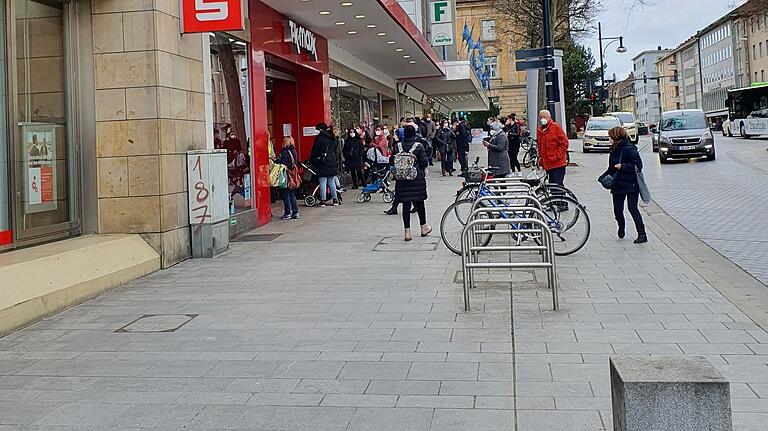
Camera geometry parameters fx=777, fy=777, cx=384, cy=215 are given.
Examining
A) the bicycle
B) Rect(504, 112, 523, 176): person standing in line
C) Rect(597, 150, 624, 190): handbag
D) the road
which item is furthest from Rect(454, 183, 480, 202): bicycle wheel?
Rect(504, 112, 523, 176): person standing in line

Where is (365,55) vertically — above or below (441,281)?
above

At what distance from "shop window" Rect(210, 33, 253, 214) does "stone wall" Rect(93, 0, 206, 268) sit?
7.72 feet

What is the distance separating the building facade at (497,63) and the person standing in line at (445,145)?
168 ft

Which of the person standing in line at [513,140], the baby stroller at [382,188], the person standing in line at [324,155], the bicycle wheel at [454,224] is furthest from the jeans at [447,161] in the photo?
the bicycle wheel at [454,224]

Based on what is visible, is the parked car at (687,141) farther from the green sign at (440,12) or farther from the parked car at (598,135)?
the green sign at (440,12)

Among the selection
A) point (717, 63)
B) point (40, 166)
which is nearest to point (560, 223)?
point (40, 166)

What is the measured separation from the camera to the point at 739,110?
4347 cm

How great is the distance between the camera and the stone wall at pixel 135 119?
9.57 meters

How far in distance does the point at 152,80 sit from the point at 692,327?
22.3 ft

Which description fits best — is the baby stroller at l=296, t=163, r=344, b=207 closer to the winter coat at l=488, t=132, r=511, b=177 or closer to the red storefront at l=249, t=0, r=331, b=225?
the red storefront at l=249, t=0, r=331, b=225

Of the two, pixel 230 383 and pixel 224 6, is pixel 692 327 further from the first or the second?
pixel 224 6

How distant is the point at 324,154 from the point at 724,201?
318 inches

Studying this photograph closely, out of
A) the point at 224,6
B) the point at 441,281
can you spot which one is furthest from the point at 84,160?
the point at 441,281

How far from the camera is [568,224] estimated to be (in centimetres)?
984
